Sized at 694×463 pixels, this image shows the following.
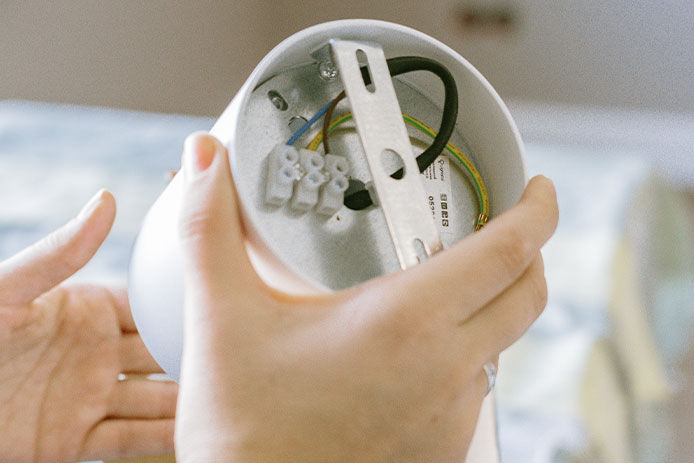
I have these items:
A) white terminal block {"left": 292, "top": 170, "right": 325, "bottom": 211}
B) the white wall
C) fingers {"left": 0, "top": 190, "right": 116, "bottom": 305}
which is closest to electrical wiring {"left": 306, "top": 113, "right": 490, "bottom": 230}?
white terminal block {"left": 292, "top": 170, "right": 325, "bottom": 211}

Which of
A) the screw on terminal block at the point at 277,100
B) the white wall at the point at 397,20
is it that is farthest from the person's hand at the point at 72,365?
the white wall at the point at 397,20

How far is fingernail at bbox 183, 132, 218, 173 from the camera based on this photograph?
403 millimetres

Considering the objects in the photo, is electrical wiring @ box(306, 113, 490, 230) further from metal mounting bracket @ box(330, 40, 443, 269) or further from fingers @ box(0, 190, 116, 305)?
fingers @ box(0, 190, 116, 305)

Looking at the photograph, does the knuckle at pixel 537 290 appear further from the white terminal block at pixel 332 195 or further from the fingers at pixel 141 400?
the fingers at pixel 141 400

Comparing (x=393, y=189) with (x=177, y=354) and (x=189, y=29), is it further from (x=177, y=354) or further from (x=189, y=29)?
(x=189, y=29)

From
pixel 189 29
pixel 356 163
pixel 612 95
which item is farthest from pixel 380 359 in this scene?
pixel 612 95

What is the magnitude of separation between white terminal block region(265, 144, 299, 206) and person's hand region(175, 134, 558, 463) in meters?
0.03

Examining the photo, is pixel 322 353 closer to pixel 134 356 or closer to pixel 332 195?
pixel 332 195

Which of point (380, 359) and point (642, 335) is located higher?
point (380, 359)

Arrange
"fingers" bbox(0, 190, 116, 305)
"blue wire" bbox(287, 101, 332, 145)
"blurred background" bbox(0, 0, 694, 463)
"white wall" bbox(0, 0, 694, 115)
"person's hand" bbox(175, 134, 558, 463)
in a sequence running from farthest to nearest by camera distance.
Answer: "white wall" bbox(0, 0, 694, 115) < "blurred background" bbox(0, 0, 694, 463) < "fingers" bbox(0, 190, 116, 305) < "blue wire" bbox(287, 101, 332, 145) < "person's hand" bbox(175, 134, 558, 463)

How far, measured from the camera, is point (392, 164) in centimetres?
49

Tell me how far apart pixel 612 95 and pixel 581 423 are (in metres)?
1.64

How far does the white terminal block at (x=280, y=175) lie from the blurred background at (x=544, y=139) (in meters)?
0.52

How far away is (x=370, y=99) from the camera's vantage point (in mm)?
454
